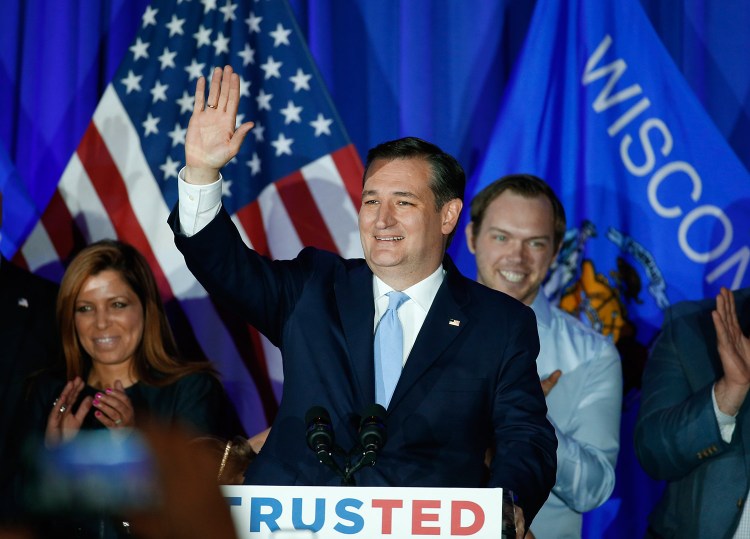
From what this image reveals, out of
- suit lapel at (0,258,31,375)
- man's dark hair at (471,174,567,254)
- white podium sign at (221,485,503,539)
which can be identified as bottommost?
white podium sign at (221,485,503,539)

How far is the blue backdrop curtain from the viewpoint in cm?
421

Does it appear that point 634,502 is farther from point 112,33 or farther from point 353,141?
point 112,33

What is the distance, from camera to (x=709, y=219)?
377 cm

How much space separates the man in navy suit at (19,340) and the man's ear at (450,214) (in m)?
1.62

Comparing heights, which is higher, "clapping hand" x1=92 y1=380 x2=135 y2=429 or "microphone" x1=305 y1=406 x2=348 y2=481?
"clapping hand" x1=92 y1=380 x2=135 y2=429

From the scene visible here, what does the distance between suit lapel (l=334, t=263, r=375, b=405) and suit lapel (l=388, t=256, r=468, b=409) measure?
0.07 metres

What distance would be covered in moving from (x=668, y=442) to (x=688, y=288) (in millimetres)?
909

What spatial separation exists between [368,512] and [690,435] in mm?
1551

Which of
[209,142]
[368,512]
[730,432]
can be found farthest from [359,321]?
[730,432]

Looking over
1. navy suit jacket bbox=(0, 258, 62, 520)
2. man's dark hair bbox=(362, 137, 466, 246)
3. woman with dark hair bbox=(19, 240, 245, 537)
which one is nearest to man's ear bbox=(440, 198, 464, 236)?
man's dark hair bbox=(362, 137, 466, 246)

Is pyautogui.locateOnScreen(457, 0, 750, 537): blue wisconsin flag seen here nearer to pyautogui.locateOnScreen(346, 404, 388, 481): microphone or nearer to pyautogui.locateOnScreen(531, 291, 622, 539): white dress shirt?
pyautogui.locateOnScreen(531, 291, 622, 539): white dress shirt

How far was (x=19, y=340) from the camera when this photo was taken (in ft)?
11.8

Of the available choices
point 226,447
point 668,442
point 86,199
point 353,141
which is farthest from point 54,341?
point 668,442

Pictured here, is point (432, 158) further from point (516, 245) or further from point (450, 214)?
point (516, 245)
